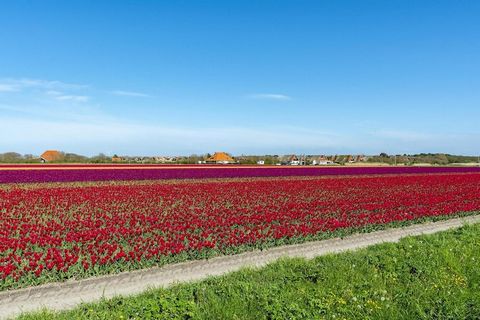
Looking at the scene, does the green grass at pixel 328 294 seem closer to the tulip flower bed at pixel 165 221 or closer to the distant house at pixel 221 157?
the tulip flower bed at pixel 165 221

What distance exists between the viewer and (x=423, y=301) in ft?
21.1

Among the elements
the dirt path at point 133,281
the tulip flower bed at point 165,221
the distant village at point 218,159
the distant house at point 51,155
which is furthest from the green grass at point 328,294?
the distant house at point 51,155

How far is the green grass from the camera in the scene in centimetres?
579

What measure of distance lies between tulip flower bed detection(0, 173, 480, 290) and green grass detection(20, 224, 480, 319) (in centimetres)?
326

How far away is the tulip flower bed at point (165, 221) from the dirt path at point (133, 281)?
439mm

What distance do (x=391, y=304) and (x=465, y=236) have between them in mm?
7380

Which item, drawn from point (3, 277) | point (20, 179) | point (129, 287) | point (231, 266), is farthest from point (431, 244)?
point (20, 179)

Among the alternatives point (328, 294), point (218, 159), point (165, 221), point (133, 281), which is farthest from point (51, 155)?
point (328, 294)

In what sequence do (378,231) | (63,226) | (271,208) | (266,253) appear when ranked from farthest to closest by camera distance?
(271,208) → (378,231) → (63,226) → (266,253)

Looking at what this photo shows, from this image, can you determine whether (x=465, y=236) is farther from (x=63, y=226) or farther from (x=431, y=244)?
(x=63, y=226)

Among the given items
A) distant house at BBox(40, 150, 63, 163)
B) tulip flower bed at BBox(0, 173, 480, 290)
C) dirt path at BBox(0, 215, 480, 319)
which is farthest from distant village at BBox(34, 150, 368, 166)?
dirt path at BBox(0, 215, 480, 319)

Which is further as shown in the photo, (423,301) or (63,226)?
(63,226)

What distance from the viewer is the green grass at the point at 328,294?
5785 mm

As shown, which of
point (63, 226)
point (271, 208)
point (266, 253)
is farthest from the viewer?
point (271, 208)
